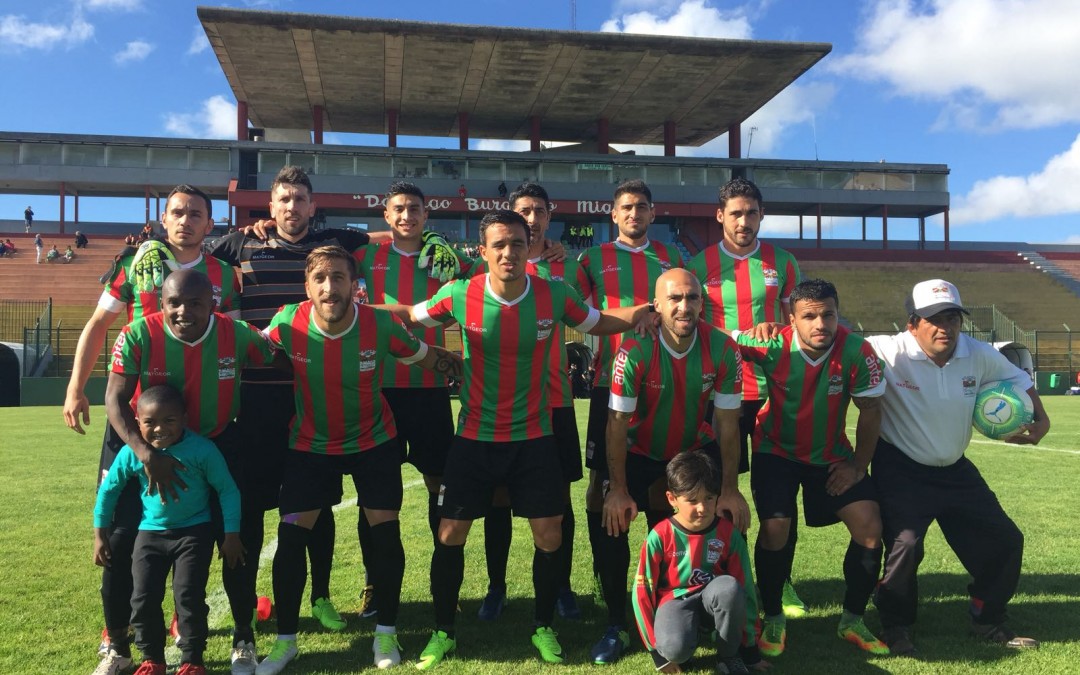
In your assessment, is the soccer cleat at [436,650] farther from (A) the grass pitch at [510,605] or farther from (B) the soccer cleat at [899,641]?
(B) the soccer cleat at [899,641]

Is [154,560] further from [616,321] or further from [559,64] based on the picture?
[559,64]

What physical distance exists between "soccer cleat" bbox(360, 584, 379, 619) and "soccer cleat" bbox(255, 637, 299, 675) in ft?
2.00

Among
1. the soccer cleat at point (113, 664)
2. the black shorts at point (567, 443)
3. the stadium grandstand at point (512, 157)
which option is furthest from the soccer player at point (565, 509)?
the stadium grandstand at point (512, 157)

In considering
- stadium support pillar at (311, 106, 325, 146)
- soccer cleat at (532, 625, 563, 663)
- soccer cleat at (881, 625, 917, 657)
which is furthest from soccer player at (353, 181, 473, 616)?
stadium support pillar at (311, 106, 325, 146)

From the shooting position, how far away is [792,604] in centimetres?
427

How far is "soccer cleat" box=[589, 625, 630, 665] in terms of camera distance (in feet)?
11.5

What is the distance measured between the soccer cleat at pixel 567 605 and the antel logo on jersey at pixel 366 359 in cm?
163

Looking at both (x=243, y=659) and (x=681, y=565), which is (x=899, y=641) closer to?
(x=681, y=565)

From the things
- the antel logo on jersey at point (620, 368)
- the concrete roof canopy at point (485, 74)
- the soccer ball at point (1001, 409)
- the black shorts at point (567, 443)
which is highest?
the concrete roof canopy at point (485, 74)

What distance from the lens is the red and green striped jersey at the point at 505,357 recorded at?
12.6 ft

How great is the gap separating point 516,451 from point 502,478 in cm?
15

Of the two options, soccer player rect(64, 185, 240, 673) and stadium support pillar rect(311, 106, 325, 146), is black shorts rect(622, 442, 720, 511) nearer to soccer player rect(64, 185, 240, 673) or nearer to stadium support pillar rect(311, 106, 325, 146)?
soccer player rect(64, 185, 240, 673)

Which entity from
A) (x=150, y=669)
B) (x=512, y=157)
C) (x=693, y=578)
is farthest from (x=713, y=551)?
(x=512, y=157)

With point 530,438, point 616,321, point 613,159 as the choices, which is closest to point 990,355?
point 616,321
